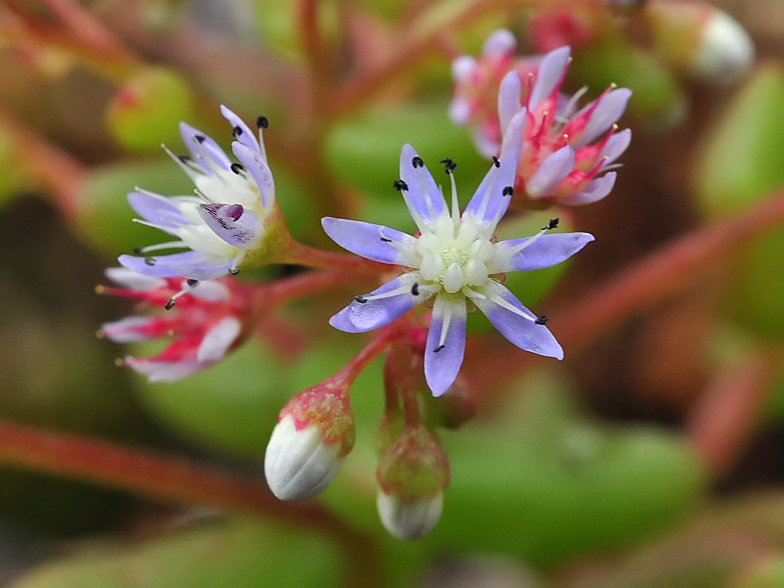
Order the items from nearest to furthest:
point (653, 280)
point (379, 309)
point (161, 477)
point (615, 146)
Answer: point (379, 309) → point (615, 146) → point (161, 477) → point (653, 280)

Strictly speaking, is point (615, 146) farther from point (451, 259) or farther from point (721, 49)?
point (721, 49)

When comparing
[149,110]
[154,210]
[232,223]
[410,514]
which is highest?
[149,110]

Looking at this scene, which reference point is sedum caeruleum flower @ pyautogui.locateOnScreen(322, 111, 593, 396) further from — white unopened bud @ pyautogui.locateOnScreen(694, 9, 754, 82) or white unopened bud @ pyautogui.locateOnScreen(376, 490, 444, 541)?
white unopened bud @ pyautogui.locateOnScreen(694, 9, 754, 82)

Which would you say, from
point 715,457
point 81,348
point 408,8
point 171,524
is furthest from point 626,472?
point 81,348

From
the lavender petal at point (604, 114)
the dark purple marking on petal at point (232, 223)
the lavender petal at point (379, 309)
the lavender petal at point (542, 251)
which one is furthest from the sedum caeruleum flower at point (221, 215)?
the lavender petal at point (604, 114)

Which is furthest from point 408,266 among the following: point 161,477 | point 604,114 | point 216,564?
point 216,564

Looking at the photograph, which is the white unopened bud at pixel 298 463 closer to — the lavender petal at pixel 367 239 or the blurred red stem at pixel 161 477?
the lavender petal at pixel 367 239

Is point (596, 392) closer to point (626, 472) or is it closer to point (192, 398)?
point (626, 472)
